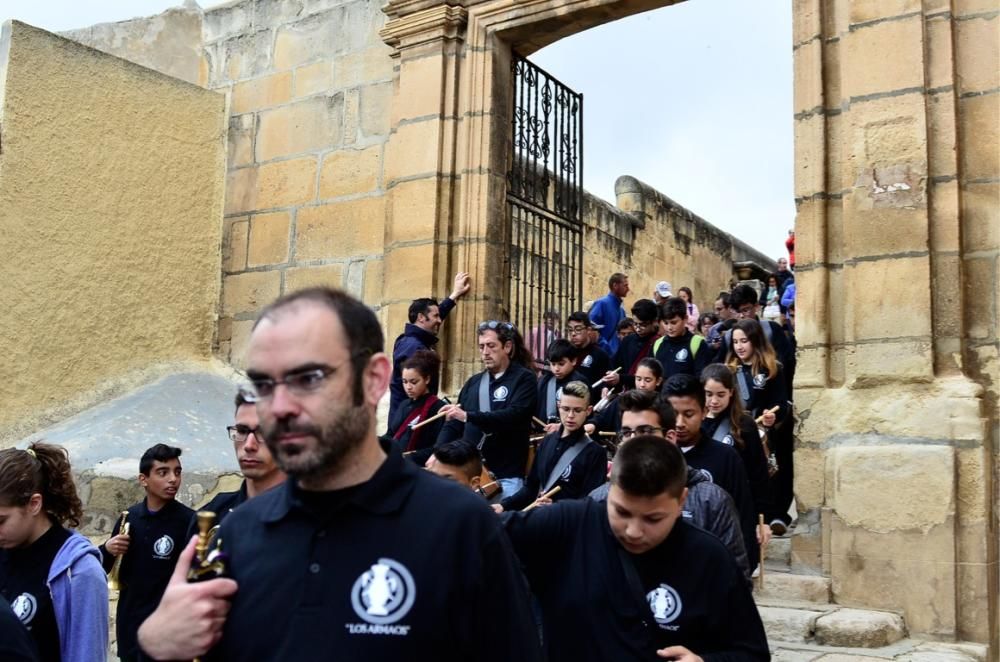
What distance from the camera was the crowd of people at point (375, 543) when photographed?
154cm

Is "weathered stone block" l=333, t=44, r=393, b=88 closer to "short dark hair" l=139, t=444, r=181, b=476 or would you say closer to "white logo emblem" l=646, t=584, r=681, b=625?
"short dark hair" l=139, t=444, r=181, b=476

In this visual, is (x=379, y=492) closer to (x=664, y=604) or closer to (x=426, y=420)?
(x=664, y=604)

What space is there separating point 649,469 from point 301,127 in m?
6.71

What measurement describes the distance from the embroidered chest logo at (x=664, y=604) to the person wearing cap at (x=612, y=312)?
20.6ft

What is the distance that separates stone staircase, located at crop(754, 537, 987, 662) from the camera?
4.59 m

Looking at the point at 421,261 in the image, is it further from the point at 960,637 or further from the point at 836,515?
the point at 960,637

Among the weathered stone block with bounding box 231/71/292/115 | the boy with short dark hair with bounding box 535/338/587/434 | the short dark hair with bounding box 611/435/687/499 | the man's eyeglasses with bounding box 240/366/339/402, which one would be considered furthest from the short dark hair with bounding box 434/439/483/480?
the weathered stone block with bounding box 231/71/292/115

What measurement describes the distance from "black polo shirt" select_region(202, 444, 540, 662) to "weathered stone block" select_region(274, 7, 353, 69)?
7.27 m

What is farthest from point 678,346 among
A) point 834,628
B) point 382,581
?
point 382,581

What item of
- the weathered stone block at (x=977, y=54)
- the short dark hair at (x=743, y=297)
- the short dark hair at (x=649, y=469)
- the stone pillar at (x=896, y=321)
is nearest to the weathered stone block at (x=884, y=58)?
the stone pillar at (x=896, y=321)

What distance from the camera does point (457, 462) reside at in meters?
4.31

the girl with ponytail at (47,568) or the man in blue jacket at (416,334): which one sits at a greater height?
the man in blue jacket at (416,334)

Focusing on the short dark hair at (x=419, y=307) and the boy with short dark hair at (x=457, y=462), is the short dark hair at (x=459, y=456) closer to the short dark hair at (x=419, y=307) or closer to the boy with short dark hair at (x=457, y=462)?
the boy with short dark hair at (x=457, y=462)

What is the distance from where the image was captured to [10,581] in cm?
289
